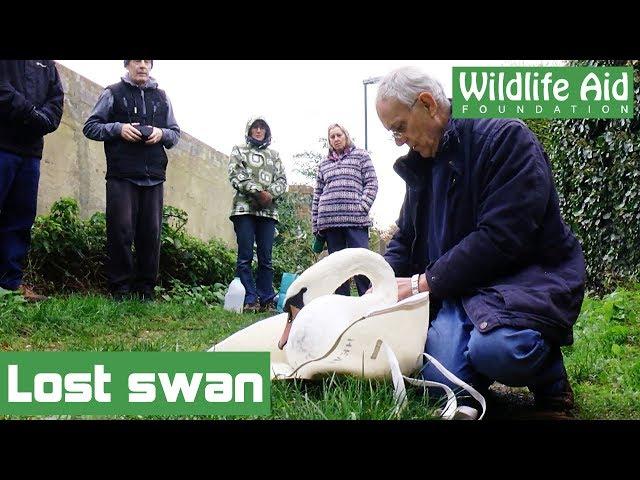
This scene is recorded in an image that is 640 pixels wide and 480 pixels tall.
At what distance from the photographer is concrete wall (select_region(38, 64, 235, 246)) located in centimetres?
517

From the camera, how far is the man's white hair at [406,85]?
5.91 feet

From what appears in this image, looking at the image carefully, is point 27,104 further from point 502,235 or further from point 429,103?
point 502,235

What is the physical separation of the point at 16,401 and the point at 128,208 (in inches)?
108

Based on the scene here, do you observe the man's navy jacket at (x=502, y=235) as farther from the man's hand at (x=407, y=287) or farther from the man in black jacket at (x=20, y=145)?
the man in black jacket at (x=20, y=145)

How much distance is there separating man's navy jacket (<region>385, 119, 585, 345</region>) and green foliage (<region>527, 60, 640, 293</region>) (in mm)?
2574

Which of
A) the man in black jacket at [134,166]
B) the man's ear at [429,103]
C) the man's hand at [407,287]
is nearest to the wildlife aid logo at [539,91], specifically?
the man's ear at [429,103]

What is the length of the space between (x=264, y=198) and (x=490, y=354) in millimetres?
3288

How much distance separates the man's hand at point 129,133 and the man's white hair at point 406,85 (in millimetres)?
2592

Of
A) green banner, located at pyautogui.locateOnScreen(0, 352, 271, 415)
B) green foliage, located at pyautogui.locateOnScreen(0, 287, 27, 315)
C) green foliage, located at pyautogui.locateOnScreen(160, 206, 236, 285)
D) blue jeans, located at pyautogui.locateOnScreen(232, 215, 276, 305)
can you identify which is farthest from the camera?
green foliage, located at pyautogui.locateOnScreen(160, 206, 236, 285)

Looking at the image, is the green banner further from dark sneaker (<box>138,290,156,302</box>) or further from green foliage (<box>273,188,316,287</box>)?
green foliage (<box>273,188,316,287</box>)

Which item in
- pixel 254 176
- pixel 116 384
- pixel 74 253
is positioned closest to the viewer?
pixel 116 384

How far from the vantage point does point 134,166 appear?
4.11 m

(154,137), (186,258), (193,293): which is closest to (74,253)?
(193,293)

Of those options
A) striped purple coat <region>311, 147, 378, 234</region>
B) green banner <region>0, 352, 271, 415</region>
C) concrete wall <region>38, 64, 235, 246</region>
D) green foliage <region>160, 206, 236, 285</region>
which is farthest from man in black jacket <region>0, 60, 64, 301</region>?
green banner <region>0, 352, 271, 415</region>
